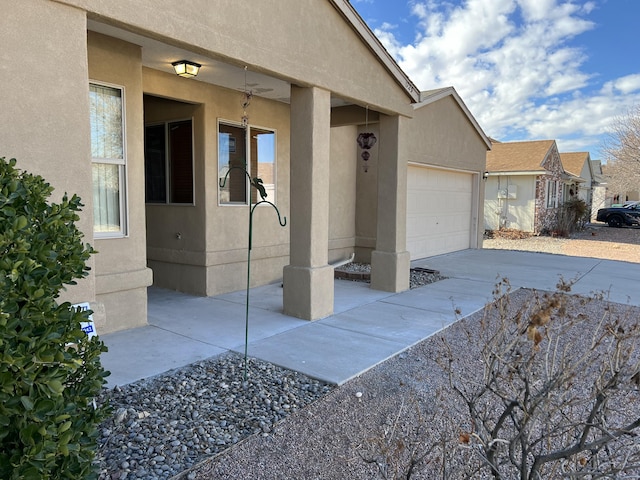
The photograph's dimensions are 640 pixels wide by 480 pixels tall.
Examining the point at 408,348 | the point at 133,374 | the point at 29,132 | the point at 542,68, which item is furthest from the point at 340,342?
the point at 542,68

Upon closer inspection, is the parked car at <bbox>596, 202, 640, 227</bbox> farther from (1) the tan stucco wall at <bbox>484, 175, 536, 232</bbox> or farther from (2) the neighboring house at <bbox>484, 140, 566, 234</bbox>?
(1) the tan stucco wall at <bbox>484, 175, 536, 232</bbox>

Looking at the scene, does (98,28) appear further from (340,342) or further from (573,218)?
(573,218)

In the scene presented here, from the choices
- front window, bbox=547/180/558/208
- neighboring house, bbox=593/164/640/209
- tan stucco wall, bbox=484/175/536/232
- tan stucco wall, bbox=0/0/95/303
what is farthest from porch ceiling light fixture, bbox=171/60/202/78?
neighboring house, bbox=593/164/640/209

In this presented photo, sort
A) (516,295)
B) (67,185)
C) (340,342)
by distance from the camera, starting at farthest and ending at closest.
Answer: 1. (516,295)
2. (340,342)
3. (67,185)

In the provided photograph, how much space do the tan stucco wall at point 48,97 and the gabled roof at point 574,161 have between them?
30.9 meters

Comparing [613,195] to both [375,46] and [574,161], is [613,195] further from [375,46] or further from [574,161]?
[375,46]

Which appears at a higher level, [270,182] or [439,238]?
[270,182]

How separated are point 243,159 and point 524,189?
18141 millimetres

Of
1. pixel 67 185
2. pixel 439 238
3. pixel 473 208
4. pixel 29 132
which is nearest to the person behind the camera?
pixel 29 132

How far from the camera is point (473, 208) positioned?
50.5 ft

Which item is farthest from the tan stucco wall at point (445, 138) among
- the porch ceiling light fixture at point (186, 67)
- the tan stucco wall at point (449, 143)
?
the porch ceiling light fixture at point (186, 67)

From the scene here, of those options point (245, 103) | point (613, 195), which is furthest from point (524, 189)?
point (613, 195)

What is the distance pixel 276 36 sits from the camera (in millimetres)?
5547

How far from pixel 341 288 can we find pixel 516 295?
328cm
